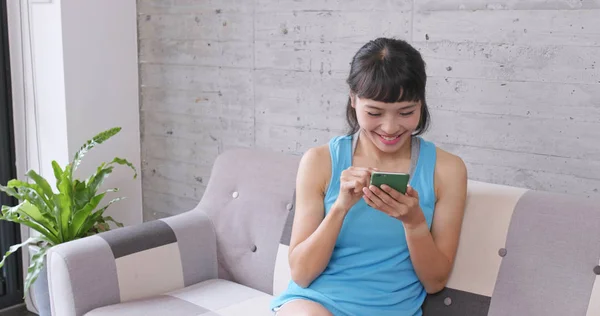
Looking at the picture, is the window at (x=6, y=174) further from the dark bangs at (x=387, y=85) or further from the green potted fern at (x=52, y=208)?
the dark bangs at (x=387, y=85)

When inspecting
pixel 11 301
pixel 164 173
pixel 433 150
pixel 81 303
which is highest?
pixel 433 150

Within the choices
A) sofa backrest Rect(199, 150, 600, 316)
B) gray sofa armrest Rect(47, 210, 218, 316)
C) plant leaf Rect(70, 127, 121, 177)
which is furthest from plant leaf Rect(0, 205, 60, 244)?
sofa backrest Rect(199, 150, 600, 316)

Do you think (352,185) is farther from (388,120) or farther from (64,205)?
(64,205)

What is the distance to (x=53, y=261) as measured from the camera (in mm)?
2037

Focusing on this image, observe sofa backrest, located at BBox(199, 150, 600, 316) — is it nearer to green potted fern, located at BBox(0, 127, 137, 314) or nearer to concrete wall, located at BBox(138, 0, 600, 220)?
concrete wall, located at BBox(138, 0, 600, 220)

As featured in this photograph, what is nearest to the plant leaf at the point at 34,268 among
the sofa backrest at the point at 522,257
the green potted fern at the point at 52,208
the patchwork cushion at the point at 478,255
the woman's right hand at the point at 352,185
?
the green potted fern at the point at 52,208

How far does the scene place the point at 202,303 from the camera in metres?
2.10

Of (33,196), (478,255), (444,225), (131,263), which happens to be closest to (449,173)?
(444,225)

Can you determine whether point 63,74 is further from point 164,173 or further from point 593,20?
point 593,20

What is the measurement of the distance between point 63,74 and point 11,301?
114 cm

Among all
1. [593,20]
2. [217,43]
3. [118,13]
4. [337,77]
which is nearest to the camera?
[593,20]

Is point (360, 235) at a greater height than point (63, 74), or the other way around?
point (63, 74)

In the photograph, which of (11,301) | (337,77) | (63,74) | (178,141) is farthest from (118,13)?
(11,301)

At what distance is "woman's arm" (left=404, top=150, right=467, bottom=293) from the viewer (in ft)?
5.57
